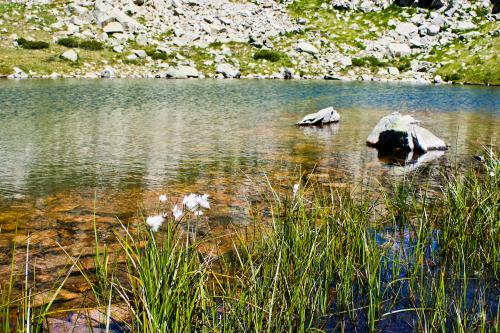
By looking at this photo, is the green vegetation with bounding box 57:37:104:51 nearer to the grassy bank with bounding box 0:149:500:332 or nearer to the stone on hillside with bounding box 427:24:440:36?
the stone on hillside with bounding box 427:24:440:36

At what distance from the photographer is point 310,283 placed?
15.9 feet

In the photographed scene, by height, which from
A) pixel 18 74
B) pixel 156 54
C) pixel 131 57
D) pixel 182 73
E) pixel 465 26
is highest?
pixel 465 26

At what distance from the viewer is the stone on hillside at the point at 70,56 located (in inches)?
2278

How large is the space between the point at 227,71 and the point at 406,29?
37.0m

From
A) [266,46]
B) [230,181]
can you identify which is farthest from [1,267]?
[266,46]

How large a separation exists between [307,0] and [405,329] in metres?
98.1

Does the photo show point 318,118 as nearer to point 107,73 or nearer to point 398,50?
point 107,73

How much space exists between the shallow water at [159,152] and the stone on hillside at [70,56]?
23390 millimetres

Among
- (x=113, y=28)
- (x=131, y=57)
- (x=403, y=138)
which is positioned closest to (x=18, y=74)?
(x=131, y=57)

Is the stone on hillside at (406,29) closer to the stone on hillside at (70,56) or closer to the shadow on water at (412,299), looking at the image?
the stone on hillside at (70,56)

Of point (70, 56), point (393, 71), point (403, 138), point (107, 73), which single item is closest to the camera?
point (403, 138)

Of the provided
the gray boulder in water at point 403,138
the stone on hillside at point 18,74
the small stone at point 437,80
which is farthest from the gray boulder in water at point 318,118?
the small stone at point 437,80

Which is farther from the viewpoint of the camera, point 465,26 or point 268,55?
point 465,26

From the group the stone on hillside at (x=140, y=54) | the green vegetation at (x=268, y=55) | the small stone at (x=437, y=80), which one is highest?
the green vegetation at (x=268, y=55)
